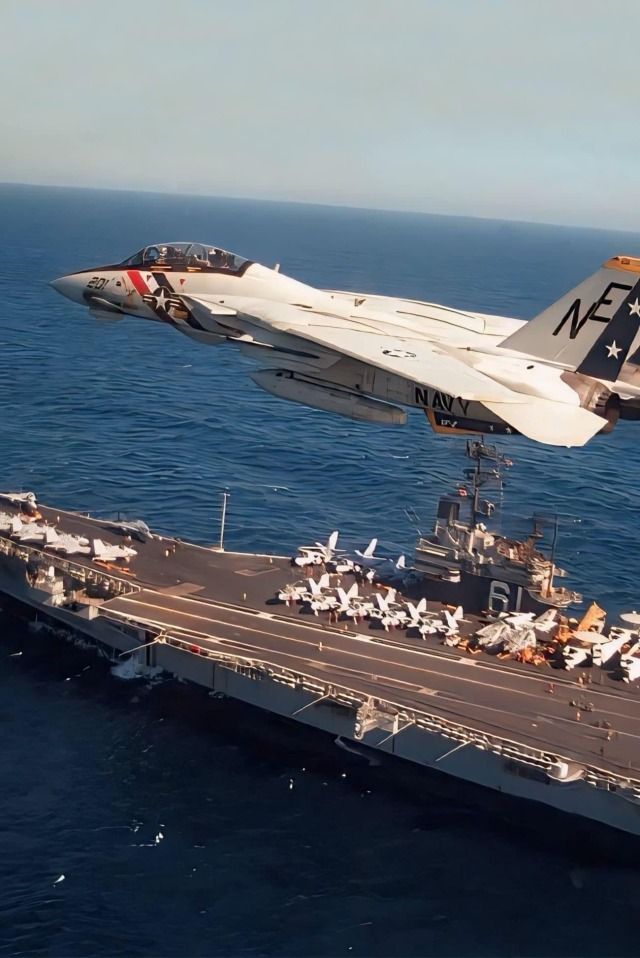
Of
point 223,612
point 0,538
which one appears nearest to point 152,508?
point 0,538

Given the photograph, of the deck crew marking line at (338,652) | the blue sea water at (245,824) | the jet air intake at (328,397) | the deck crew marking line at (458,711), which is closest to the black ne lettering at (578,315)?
the jet air intake at (328,397)

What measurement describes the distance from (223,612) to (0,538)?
1162 centimetres

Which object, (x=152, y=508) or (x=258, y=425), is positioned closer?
(x=152, y=508)

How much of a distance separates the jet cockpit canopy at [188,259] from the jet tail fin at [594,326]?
1241 centimetres

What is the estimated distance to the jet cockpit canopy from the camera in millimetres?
43469

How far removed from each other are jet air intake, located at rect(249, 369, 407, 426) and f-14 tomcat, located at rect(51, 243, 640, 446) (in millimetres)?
49

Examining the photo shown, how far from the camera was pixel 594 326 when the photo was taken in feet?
126

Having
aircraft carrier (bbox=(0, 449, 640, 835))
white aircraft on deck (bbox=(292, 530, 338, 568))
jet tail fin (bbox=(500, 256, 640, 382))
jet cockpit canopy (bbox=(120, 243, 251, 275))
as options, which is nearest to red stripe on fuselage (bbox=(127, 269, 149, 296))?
jet cockpit canopy (bbox=(120, 243, 251, 275))

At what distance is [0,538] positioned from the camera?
46156 mm

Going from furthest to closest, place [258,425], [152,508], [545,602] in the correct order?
1. [258,425]
2. [152,508]
3. [545,602]

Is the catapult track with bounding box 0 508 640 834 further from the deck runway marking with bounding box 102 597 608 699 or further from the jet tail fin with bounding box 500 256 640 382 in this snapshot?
the jet tail fin with bounding box 500 256 640 382

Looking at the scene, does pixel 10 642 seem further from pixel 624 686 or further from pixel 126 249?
pixel 126 249

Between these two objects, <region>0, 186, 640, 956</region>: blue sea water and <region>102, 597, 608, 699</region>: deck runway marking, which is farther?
<region>102, 597, 608, 699</region>: deck runway marking

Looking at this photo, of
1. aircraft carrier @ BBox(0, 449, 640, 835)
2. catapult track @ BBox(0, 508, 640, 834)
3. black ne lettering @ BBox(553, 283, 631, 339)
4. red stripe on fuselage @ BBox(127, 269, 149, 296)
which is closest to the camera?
catapult track @ BBox(0, 508, 640, 834)
